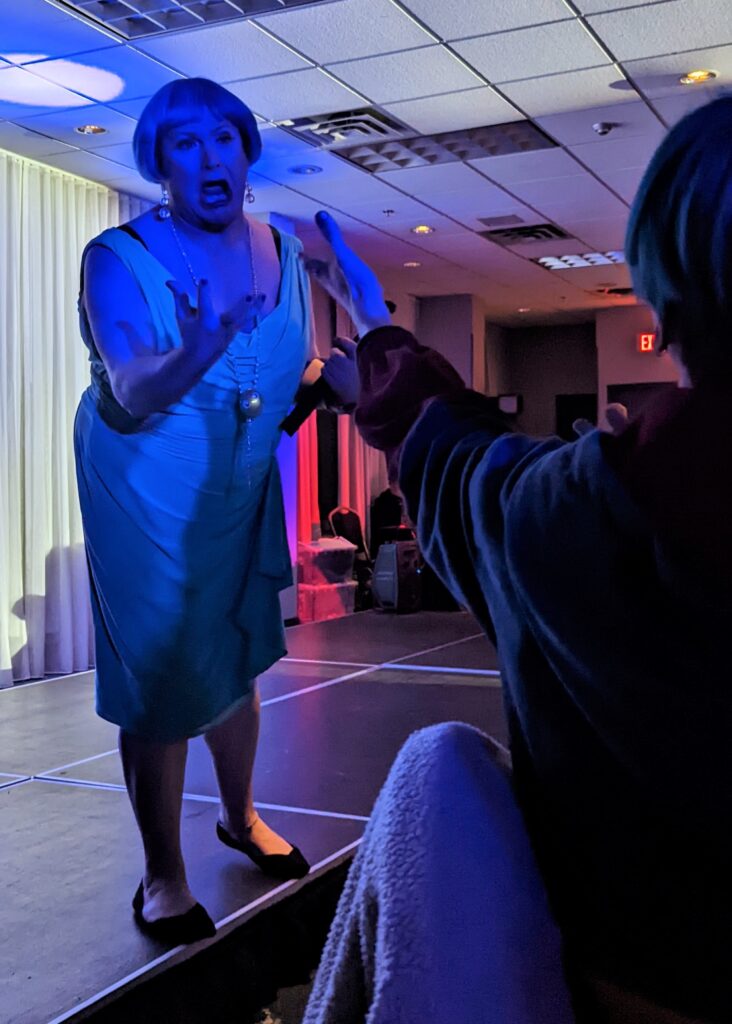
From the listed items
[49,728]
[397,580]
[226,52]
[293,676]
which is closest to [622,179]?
[226,52]

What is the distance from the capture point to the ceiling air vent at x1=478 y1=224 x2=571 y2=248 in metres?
7.22

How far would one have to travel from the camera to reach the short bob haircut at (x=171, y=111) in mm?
1647

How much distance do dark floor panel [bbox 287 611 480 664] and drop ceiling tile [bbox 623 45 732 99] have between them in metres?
2.42

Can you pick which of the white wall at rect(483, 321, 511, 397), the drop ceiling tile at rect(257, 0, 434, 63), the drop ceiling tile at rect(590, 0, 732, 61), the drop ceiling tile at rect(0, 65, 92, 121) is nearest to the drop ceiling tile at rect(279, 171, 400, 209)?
the drop ceiling tile at rect(0, 65, 92, 121)

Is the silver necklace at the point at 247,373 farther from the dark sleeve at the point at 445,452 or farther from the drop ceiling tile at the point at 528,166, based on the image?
the drop ceiling tile at the point at 528,166

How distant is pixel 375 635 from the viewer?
5578mm

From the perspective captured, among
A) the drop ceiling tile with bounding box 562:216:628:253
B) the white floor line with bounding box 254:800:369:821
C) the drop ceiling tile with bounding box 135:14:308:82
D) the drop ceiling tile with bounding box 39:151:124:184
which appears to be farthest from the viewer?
the drop ceiling tile with bounding box 562:216:628:253

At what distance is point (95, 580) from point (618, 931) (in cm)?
123

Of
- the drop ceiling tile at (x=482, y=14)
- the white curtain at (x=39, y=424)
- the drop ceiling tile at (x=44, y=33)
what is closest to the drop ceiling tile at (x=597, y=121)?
the drop ceiling tile at (x=482, y=14)

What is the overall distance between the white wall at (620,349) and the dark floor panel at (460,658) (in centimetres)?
585

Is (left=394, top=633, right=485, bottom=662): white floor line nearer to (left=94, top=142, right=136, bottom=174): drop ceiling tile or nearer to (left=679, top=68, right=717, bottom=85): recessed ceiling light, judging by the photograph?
(left=679, top=68, right=717, bottom=85): recessed ceiling light

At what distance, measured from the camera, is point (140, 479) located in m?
1.65

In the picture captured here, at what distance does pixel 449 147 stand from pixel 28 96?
2.05 metres

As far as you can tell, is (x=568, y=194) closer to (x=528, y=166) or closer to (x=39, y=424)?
(x=528, y=166)
